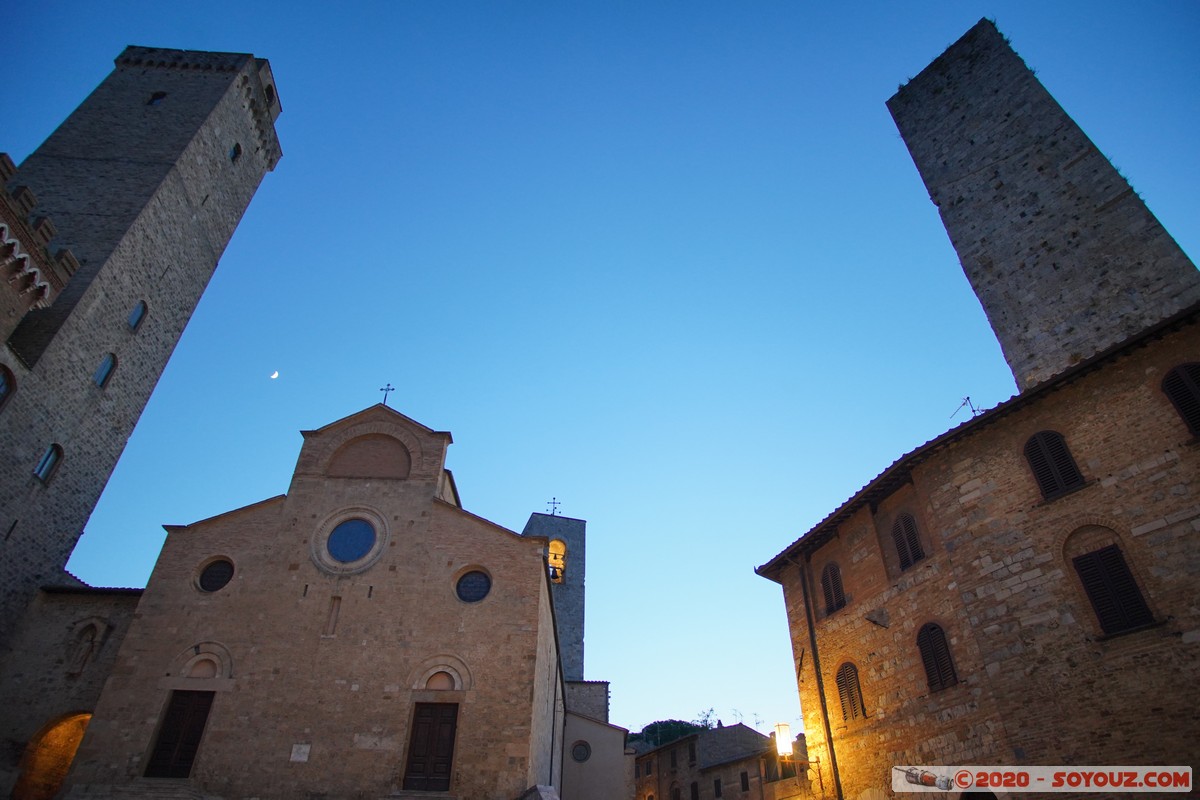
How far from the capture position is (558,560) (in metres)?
36.9

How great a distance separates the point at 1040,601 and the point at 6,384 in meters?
24.5

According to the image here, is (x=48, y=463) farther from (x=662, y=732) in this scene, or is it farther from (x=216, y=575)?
(x=662, y=732)

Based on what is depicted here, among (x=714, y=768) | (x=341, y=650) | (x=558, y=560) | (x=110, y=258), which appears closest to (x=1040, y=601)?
(x=341, y=650)

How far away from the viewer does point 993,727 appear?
11547mm

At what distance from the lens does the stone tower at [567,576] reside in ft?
114

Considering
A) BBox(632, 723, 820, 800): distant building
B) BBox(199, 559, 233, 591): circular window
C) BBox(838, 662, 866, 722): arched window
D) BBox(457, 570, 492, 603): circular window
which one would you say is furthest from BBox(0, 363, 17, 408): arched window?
BBox(632, 723, 820, 800): distant building

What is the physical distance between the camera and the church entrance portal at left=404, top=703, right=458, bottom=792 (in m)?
13.9

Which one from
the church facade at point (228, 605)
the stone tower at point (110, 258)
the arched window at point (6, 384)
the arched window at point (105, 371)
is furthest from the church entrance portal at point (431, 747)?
the arched window at point (105, 371)

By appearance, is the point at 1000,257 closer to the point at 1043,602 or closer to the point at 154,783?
the point at 1043,602

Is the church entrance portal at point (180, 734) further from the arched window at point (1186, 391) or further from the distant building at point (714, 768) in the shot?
the arched window at point (1186, 391)

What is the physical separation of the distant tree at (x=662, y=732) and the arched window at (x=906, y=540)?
48386 millimetres

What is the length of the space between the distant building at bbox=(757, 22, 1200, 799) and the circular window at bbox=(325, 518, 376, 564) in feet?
37.2

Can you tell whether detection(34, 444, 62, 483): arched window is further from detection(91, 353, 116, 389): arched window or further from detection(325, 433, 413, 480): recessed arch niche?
detection(325, 433, 413, 480): recessed arch niche

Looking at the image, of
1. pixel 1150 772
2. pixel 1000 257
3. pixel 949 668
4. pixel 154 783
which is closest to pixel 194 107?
pixel 154 783
